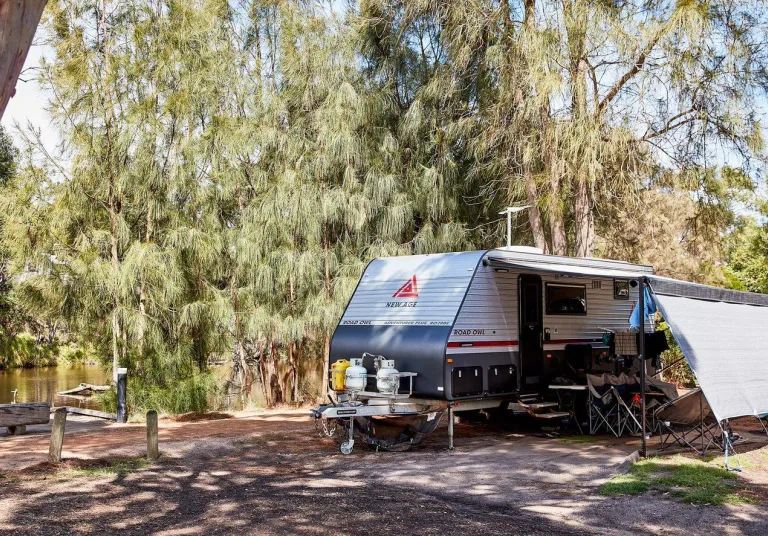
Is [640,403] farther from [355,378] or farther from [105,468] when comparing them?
[105,468]

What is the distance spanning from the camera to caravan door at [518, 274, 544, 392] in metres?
10.5

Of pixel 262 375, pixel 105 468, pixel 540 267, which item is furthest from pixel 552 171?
pixel 105 468

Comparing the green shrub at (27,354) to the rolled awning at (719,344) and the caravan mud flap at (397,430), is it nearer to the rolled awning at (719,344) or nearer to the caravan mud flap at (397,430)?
the caravan mud flap at (397,430)

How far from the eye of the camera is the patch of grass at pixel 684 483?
659cm

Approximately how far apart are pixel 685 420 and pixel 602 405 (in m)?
1.25

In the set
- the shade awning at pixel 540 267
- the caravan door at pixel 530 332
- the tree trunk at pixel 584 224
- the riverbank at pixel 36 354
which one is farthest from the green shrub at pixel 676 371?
the riverbank at pixel 36 354

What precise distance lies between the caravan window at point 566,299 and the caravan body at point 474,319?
0.05 ft

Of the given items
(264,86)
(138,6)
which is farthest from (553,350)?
(138,6)

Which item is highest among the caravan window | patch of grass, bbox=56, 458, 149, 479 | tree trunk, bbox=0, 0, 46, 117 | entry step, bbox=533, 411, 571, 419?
tree trunk, bbox=0, 0, 46, 117

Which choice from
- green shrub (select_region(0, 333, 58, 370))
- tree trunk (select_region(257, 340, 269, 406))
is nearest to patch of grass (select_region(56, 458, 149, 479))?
tree trunk (select_region(257, 340, 269, 406))

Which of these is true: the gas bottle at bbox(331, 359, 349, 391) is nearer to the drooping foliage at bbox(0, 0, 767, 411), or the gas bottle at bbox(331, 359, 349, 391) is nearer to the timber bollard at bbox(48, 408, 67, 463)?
the timber bollard at bbox(48, 408, 67, 463)

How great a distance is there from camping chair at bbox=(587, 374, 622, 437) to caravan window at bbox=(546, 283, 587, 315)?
118cm

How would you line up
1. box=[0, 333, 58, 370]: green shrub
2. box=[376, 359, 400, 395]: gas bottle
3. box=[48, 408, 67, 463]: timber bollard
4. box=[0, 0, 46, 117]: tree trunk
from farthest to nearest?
box=[0, 333, 58, 370]: green shrub < box=[376, 359, 400, 395]: gas bottle < box=[48, 408, 67, 463]: timber bollard < box=[0, 0, 46, 117]: tree trunk

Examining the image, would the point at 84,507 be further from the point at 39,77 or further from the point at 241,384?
the point at 241,384
